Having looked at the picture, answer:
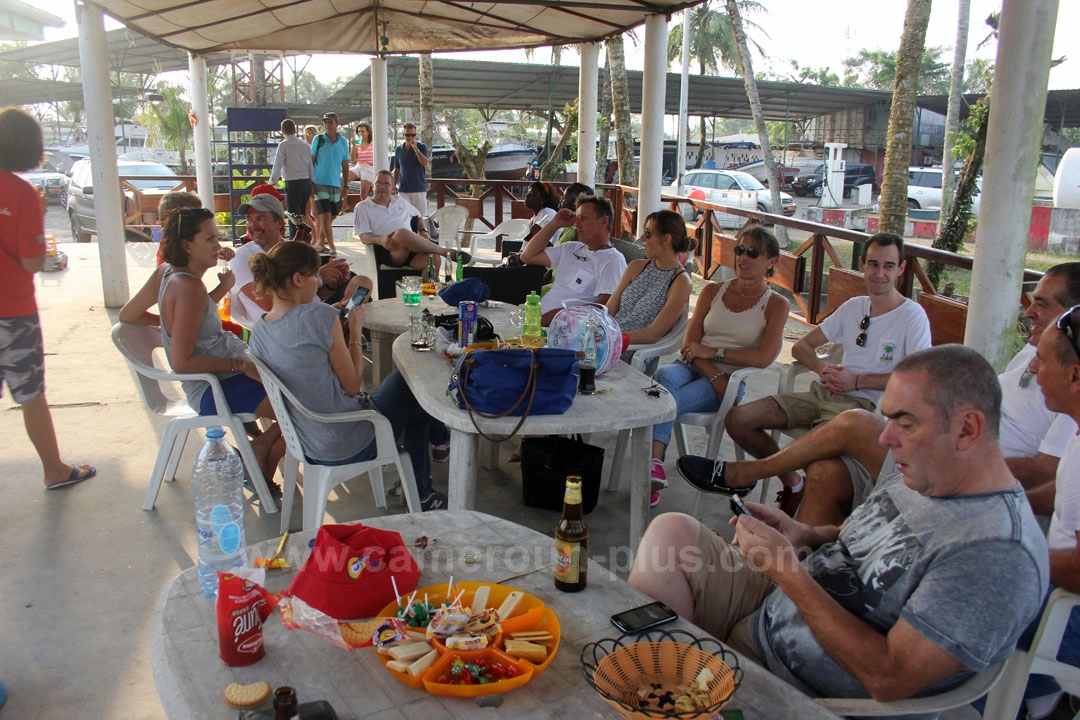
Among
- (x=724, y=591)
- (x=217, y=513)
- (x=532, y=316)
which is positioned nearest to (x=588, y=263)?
(x=532, y=316)

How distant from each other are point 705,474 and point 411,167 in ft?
28.0

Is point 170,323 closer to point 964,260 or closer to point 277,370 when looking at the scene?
point 277,370

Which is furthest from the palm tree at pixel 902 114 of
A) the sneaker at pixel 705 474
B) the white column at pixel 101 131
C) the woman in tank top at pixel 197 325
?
the woman in tank top at pixel 197 325

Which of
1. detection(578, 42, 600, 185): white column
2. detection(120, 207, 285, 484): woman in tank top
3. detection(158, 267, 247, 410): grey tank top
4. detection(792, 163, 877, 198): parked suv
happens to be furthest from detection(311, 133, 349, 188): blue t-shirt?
detection(792, 163, 877, 198): parked suv

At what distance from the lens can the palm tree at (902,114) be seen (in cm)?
952

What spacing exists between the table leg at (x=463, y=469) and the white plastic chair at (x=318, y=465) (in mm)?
491

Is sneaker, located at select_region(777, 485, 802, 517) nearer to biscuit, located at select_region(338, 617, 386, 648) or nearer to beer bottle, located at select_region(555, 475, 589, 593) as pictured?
beer bottle, located at select_region(555, 475, 589, 593)

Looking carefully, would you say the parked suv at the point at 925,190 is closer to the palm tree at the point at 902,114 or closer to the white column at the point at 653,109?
the palm tree at the point at 902,114

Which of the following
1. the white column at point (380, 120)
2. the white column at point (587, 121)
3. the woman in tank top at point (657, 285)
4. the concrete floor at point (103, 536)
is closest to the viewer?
the concrete floor at point (103, 536)

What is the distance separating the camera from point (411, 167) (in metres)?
10.7

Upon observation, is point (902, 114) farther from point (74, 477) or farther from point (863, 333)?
point (74, 477)

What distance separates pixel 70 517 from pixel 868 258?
3.64 m

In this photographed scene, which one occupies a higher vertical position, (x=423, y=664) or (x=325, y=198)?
(x=325, y=198)

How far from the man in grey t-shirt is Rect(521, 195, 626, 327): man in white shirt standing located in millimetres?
3066
